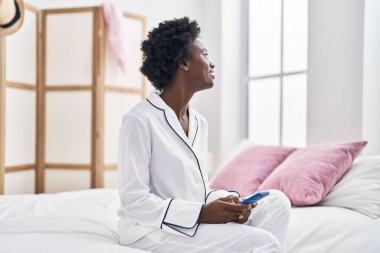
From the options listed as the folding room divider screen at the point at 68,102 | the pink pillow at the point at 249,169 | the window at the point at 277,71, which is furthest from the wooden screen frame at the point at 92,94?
the window at the point at 277,71

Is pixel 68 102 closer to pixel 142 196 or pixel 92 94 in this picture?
pixel 92 94

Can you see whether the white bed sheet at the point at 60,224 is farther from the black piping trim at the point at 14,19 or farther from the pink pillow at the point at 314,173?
the black piping trim at the point at 14,19

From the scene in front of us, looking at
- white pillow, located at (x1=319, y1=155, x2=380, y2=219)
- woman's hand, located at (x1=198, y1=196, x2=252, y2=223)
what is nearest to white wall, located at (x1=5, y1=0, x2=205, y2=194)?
white pillow, located at (x1=319, y1=155, x2=380, y2=219)

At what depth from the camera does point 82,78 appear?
3566 mm

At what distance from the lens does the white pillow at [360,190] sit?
1933mm

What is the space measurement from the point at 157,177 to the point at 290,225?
0.63 metres

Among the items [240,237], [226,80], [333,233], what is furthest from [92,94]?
[240,237]

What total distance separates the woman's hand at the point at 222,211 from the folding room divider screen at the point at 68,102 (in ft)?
7.37

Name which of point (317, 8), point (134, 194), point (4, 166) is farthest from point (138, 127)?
point (4, 166)

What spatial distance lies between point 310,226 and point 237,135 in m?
2.34

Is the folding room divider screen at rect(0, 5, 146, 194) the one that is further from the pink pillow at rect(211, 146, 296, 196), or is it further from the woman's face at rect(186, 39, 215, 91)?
the woman's face at rect(186, 39, 215, 91)

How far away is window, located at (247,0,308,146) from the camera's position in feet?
11.2

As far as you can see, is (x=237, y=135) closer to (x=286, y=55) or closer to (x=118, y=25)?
(x=286, y=55)

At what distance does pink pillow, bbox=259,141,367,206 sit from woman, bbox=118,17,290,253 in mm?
499
